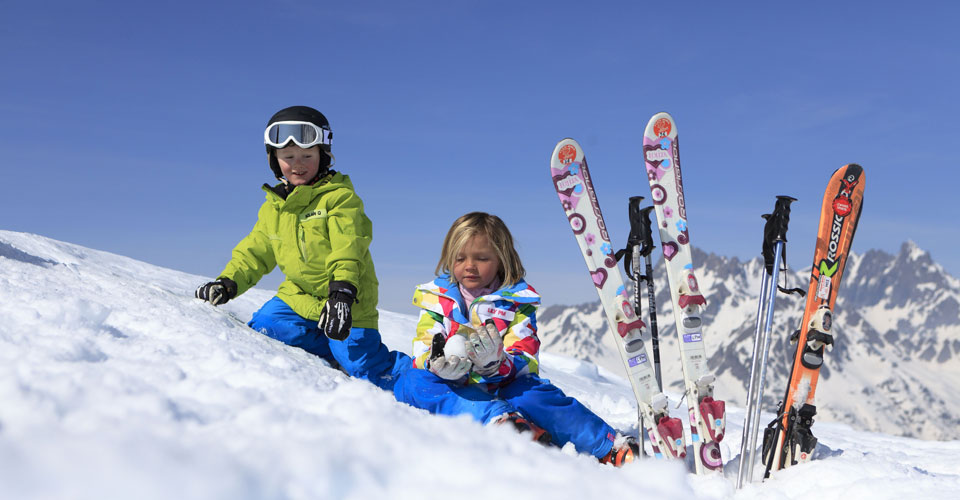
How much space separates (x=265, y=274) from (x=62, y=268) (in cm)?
134

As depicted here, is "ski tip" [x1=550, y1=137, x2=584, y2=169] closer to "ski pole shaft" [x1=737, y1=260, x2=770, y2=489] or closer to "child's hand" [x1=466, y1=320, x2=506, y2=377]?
"child's hand" [x1=466, y1=320, x2=506, y2=377]

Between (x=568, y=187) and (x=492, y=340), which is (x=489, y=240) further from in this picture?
(x=492, y=340)

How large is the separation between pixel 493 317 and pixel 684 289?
3.66 ft

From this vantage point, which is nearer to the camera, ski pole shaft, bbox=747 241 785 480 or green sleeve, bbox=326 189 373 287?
ski pole shaft, bbox=747 241 785 480

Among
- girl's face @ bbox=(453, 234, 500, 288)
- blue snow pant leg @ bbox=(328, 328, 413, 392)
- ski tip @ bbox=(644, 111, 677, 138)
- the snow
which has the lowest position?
blue snow pant leg @ bbox=(328, 328, 413, 392)

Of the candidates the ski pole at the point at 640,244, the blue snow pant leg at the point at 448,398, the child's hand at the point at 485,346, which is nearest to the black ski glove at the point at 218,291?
the blue snow pant leg at the point at 448,398

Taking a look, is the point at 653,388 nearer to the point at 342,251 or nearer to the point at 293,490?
the point at 342,251

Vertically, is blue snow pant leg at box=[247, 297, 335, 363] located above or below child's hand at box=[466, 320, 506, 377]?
below

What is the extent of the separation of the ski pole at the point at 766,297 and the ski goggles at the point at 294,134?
2903mm

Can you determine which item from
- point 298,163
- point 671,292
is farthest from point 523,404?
point 298,163

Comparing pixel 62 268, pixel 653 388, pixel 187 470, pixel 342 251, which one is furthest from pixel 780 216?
pixel 62 268

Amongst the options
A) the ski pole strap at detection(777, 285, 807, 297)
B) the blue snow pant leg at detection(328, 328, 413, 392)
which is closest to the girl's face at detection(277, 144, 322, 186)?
the blue snow pant leg at detection(328, 328, 413, 392)

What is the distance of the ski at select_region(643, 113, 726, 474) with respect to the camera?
3.60 m

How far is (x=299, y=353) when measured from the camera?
14.2 feet
